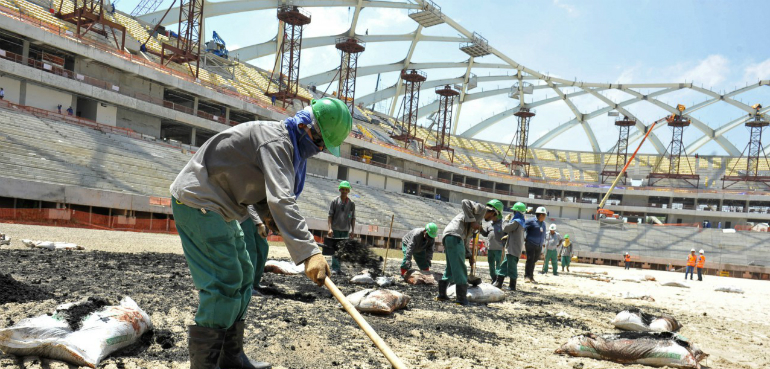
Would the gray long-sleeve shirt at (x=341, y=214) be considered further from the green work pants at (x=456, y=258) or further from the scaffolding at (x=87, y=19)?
the scaffolding at (x=87, y=19)

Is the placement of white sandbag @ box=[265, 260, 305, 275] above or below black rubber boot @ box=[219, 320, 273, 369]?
below

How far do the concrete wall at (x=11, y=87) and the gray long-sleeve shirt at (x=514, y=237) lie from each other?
25.3 metres

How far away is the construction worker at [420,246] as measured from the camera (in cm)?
944

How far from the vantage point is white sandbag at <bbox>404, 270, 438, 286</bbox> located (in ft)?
30.0

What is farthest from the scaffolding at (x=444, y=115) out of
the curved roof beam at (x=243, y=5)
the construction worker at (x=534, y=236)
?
the construction worker at (x=534, y=236)

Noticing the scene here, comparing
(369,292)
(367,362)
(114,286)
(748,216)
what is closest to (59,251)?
(114,286)

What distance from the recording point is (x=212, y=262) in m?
2.88

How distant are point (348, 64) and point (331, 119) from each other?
44.1m

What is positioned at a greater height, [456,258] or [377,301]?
[456,258]

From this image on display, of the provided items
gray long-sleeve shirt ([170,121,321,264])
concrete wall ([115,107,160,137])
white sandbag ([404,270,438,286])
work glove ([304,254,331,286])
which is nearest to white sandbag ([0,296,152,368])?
gray long-sleeve shirt ([170,121,321,264])

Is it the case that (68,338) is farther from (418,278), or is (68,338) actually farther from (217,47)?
(217,47)

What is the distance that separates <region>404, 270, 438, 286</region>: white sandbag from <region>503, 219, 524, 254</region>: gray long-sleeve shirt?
1.47 metres

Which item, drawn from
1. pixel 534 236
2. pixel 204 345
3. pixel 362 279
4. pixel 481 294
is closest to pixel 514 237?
pixel 534 236

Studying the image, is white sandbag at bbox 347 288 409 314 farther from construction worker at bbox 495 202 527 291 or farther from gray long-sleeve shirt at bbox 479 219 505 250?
gray long-sleeve shirt at bbox 479 219 505 250
